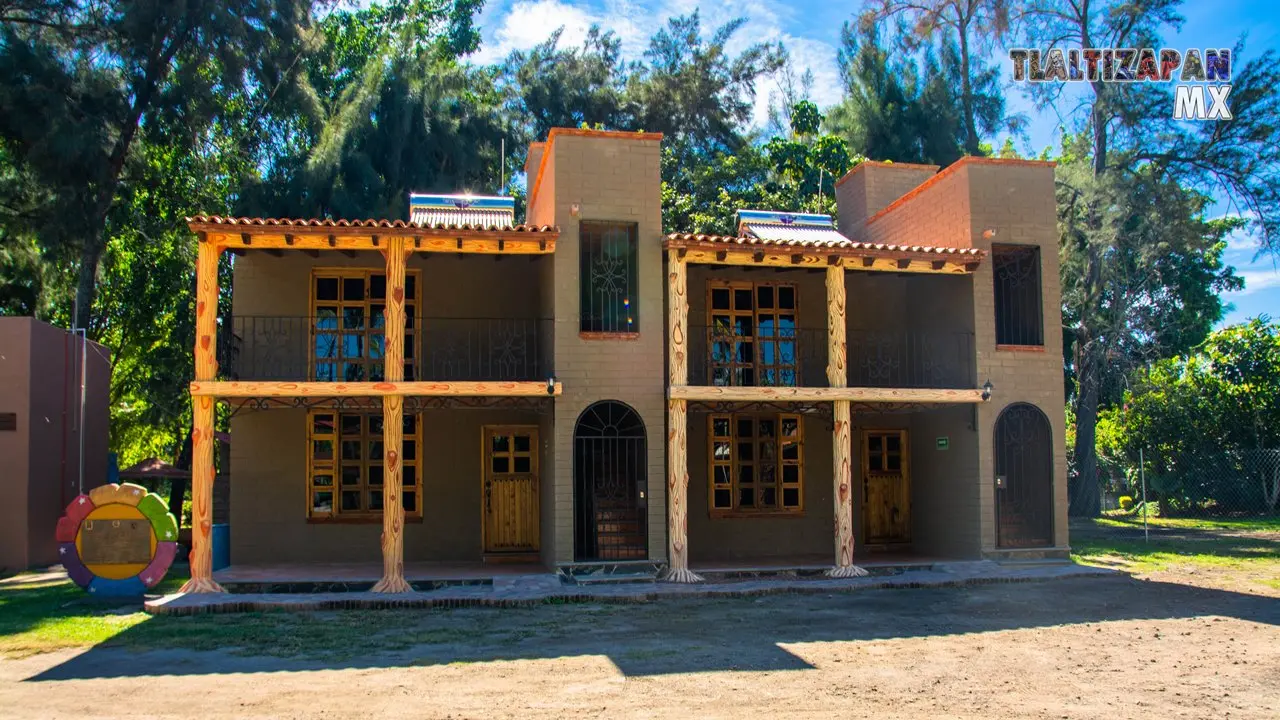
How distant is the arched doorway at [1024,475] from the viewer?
47.1ft

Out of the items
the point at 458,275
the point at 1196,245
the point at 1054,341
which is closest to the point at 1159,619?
the point at 1054,341

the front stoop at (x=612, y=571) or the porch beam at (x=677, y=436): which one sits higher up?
the porch beam at (x=677, y=436)

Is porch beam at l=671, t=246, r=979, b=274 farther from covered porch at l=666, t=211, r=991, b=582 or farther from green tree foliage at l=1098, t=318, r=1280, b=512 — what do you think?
green tree foliage at l=1098, t=318, r=1280, b=512

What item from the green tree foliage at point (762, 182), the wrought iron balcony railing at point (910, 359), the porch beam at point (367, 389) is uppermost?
the green tree foliage at point (762, 182)

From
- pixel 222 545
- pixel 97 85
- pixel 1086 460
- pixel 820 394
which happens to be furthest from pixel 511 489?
pixel 1086 460

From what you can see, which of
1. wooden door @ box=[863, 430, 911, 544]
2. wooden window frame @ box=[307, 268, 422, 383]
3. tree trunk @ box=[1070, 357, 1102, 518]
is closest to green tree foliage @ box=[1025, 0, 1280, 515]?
tree trunk @ box=[1070, 357, 1102, 518]

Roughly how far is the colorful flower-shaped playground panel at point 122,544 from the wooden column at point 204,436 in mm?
398

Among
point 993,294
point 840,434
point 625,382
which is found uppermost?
point 993,294

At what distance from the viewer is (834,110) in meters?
29.6

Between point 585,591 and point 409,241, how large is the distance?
16.0 ft

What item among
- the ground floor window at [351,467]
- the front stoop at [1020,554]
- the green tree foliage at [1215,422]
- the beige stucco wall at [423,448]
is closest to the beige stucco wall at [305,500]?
the beige stucco wall at [423,448]

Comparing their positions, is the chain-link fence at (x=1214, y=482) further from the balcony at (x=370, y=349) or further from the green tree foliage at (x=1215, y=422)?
the balcony at (x=370, y=349)

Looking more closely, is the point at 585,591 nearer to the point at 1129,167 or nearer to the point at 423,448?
the point at 423,448

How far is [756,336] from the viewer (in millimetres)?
15562
